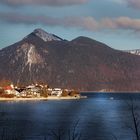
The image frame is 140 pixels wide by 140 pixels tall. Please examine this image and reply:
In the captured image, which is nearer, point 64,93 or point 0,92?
point 0,92

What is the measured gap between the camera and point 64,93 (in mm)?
165875

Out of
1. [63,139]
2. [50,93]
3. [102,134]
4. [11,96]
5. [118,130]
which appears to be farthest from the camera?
[50,93]

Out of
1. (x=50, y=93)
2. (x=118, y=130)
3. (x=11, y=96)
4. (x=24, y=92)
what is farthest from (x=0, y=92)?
(x=118, y=130)

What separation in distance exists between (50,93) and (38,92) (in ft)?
39.3

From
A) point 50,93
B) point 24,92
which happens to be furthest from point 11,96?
point 50,93

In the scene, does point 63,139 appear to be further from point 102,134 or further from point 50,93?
point 50,93

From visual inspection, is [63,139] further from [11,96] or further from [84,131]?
[11,96]

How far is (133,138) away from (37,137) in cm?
750

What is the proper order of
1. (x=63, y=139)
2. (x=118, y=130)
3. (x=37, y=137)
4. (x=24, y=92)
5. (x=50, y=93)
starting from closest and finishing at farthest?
(x=63, y=139)
(x=37, y=137)
(x=118, y=130)
(x=24, y=92)
(x=50, y=93)

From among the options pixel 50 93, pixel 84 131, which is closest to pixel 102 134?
pixel 84 131

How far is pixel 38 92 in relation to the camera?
15388cm

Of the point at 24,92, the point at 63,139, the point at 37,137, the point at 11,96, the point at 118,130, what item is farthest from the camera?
the point at 24,92

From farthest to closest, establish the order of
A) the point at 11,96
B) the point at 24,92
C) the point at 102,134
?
1. the point at 24,92
2. the point at 11,96
3. the point at 102,134

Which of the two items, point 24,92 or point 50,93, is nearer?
point 24,92
